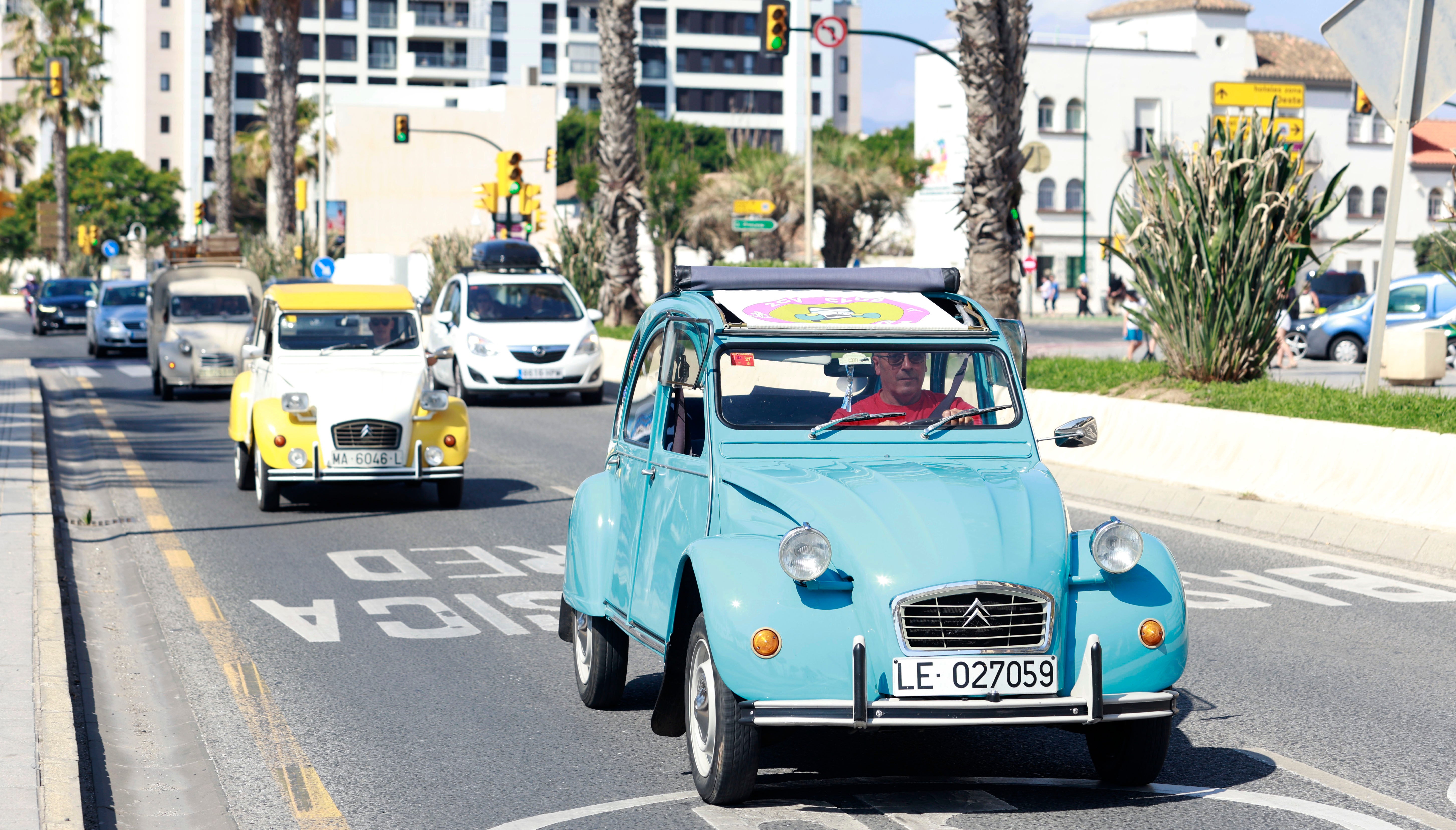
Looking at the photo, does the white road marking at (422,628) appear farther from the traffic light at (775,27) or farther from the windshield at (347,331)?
the traffic light at (775,27)

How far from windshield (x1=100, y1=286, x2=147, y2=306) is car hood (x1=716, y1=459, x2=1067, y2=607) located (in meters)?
33.5

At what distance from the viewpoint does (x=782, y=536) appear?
5.55 metres

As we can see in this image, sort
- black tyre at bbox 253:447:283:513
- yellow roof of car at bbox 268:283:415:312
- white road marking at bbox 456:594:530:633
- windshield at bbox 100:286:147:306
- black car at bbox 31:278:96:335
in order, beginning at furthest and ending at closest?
1. black car at bbox 31:278:96:335
2. windshield at bbox 100:286:147:306
3. yellow roof of car at bbox 268:283:415:312
4. black tyre at bbox 253:447:283:513
5. white road marking at bbox 456:594:530:633

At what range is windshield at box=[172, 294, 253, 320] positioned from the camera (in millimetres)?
26078

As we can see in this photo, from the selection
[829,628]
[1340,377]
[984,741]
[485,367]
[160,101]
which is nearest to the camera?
[829,628]

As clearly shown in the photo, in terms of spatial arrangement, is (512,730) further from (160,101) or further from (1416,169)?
(160,101)

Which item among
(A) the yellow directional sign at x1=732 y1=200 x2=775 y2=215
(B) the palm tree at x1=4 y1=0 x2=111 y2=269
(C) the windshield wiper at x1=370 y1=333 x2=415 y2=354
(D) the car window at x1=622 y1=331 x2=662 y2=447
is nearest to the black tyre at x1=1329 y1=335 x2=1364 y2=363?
(A) the yellow directional sign at x1=732 y1=200 x2=775 y2=215

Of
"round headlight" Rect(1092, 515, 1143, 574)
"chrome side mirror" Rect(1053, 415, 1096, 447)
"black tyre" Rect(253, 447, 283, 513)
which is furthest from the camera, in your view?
"black tyre" Rect(253, 447, 283, 513)

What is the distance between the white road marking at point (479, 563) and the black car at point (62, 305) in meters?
39.3

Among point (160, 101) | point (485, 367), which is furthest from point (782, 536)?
point (160, 101)

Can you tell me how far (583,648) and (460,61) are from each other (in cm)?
11279

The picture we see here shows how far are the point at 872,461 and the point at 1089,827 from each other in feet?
4.92

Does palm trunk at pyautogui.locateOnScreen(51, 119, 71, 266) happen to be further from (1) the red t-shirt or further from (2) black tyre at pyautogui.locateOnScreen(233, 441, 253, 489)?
(1) the red t-shirt

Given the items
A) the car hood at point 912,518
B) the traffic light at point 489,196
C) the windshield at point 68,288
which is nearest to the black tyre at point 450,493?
the car hood at point 912,518
